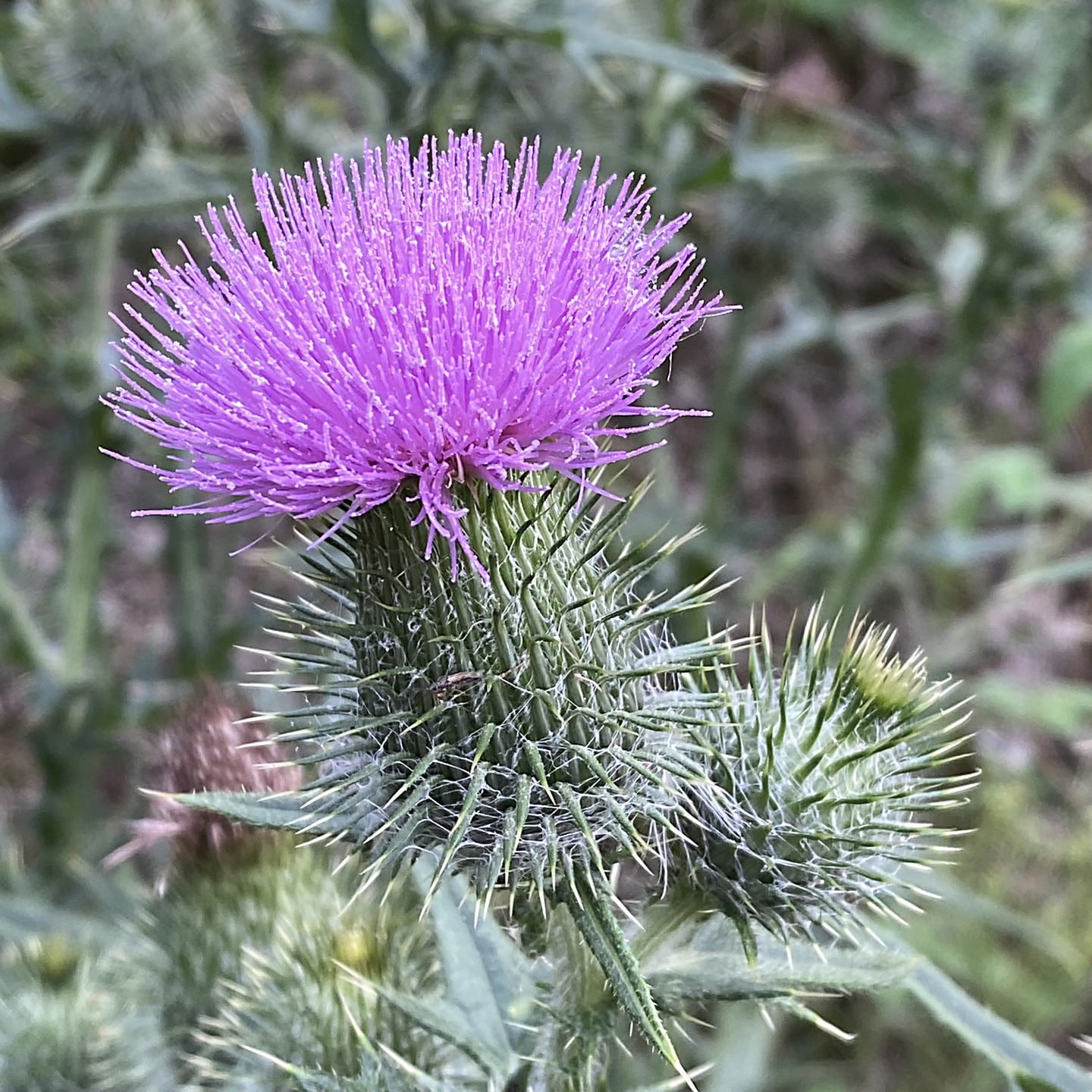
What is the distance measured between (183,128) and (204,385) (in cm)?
308

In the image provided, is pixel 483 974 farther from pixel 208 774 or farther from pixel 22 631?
pixel 22 631

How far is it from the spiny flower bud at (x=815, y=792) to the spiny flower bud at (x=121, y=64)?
3450 mm

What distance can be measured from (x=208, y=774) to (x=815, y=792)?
145 centimetres

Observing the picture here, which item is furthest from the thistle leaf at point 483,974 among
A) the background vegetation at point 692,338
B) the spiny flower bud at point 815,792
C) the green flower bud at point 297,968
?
the background vegetation at point 692,338

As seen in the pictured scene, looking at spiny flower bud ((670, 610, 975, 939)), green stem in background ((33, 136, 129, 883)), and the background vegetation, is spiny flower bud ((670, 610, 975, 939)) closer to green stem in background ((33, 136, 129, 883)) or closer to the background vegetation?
the background vegetation

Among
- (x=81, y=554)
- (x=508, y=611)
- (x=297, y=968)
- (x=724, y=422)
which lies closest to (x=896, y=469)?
(x=724, y=422)

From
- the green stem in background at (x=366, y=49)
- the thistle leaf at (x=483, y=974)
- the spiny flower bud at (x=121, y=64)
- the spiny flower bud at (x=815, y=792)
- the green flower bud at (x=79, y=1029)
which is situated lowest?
the green flower bud at (x=79, y=1029)

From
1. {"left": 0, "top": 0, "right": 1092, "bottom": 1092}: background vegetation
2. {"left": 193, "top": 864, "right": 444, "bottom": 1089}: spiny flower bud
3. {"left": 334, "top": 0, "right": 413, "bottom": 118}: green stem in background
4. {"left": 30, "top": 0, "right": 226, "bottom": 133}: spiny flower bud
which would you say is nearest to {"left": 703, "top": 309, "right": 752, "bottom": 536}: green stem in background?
{"left": 0, "top": 0, "right": 1092, "bottom": 1092}: background vegetation

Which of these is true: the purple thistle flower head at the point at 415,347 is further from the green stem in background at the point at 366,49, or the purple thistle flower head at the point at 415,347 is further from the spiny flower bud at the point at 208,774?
the green stem in background at the point at 366,49

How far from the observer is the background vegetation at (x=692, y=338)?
3.74 m

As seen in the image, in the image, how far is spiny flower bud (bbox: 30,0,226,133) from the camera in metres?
4.12

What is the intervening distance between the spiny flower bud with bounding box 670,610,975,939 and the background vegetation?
70.4 inches

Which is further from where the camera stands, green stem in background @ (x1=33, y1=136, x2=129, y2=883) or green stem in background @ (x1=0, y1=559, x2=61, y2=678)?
green stem in background @ (x1=0, y1=559, x2=61, y2=678)

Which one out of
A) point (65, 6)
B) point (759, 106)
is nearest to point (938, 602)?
point (759, 106)
